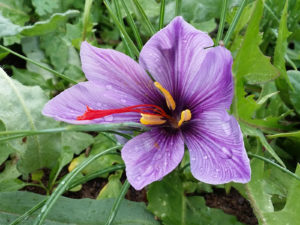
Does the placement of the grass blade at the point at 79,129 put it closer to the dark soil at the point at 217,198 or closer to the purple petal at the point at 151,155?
the purple petal at the point at 151,155

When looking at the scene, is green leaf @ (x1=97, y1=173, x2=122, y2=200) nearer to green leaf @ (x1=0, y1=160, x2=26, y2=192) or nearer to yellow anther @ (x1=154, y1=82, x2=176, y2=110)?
green leaf @ (x1=0, y1=160, x2=26, y2=192)

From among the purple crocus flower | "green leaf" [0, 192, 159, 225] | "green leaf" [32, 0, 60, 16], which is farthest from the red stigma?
"green leaf" [32, 0, 60, 16]

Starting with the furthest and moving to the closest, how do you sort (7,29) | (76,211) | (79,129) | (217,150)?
(7,29)
(76,211)
(217,150)
(79,129)

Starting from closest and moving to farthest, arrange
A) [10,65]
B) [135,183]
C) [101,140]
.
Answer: [135,183] → [101,140] → [10,65]

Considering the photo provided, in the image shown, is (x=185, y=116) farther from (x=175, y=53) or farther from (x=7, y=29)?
(x=7, y=29)

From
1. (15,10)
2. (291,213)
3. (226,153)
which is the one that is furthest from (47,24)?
(291,213)

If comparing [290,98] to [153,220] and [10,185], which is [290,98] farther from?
[10,185]

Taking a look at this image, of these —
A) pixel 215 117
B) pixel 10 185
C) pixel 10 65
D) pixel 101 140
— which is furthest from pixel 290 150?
pixel 10 65
